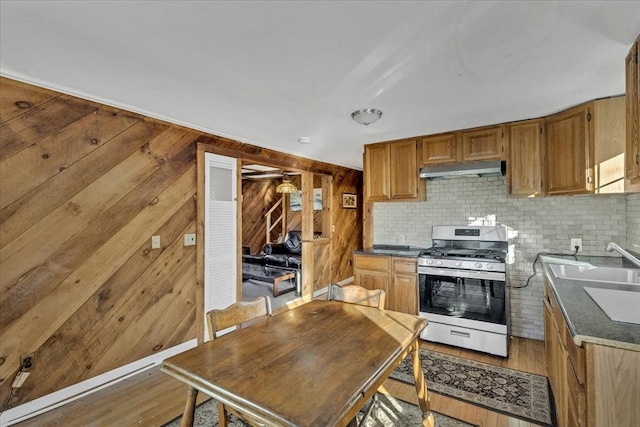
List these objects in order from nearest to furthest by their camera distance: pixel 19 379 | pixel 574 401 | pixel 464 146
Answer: pixel 574 401, pixel 19 379, pixel 464 146

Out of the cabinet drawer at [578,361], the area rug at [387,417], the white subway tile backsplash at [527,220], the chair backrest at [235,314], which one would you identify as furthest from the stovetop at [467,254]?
the chair backrest at [235,314]

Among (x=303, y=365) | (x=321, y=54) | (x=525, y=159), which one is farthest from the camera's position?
(x=525, y=159)

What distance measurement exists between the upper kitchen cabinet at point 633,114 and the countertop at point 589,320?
25.8 inches

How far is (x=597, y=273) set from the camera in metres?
2.27

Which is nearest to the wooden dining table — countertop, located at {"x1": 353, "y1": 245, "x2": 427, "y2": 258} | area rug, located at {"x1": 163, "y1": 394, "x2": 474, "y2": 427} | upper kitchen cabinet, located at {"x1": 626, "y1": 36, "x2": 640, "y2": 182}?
area rug, located at {"x1": 163, "y1": 394, "x2": 474, "y2": 427}

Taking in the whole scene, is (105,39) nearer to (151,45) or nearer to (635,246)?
(151,45)

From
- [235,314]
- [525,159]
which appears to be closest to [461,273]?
[525,159]

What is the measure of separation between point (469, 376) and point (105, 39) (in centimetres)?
342

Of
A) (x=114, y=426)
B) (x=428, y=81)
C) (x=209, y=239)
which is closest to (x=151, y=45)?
(x=428, y=81)

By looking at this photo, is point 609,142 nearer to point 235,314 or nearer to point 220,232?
point 235,314

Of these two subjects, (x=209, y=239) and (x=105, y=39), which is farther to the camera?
(x=209, y=239)

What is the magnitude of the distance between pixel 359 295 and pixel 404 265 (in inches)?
55.7

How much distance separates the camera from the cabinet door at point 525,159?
2875mm

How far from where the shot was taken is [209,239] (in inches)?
125
